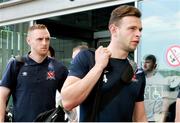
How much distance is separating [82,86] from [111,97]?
21cm

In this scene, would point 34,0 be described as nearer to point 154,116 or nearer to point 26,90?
point 154,116

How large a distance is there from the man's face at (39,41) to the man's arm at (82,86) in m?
1.55

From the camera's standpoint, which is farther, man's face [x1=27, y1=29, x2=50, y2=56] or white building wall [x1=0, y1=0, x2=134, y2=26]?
white building wall [x1=0, y1=0, x2=134, y2=26]

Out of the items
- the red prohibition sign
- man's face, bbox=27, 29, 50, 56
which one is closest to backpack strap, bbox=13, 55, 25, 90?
man's face, bbox=27, 29, 50, 56

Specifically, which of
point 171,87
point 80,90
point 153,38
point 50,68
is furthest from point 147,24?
point 80,90

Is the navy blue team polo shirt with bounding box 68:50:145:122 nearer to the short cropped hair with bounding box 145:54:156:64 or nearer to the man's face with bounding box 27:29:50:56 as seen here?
the man's face with bounding box 27:29:50:56

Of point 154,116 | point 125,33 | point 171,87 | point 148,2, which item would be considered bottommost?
point 154,116

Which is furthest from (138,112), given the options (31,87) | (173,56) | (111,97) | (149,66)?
(149,66)

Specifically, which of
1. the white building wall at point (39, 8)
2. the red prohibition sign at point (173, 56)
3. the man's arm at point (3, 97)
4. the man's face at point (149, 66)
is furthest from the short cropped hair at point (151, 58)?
the man's arm at point (3, 97)

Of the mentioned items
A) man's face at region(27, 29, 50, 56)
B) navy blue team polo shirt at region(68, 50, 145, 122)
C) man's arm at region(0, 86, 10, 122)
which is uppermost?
man's face at region(27, 29, 50, 56)

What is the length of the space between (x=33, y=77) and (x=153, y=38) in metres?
2.62

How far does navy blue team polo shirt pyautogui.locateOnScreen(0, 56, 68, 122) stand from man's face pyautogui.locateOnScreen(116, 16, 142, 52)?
136 centimetres

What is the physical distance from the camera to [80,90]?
88.7 inches

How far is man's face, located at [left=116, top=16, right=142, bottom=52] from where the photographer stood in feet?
7.97
